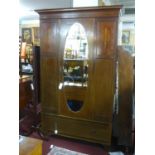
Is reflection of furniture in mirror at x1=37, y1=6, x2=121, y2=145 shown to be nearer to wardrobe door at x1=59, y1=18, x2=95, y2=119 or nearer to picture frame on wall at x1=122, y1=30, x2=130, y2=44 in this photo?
A: wardrobe door at x1=59, y1=18, x2=95, y2=119

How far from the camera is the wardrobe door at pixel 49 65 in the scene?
9.88 ft

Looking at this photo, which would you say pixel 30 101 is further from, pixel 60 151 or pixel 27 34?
pixel 27 34

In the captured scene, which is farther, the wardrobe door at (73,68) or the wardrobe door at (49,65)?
the wardrobe door at (49,65)

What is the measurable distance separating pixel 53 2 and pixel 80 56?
9.64ft

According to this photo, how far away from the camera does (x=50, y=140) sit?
3195mm

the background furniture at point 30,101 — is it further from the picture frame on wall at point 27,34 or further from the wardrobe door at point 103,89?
the picture frame on wall at point 27,34

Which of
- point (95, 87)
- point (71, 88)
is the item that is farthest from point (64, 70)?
point (95, 87)

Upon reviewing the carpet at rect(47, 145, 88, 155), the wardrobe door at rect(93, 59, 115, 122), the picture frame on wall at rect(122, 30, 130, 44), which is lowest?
the carpet at rect(47, 145, 88, 155)

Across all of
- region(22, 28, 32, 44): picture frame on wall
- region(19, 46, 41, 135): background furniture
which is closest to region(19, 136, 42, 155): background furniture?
region(19, 46, 41, 135): background furniture

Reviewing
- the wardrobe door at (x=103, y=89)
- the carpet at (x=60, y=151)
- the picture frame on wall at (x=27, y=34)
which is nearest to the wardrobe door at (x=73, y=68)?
A: the wardrobe door at (x=103, y=89)

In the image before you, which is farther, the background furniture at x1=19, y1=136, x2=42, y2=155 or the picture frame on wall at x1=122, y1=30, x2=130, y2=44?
the picture frame on wall at x1=122, y1=30, x2=130, y2=44

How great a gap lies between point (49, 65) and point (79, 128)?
1020mm

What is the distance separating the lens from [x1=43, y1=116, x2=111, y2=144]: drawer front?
9.45ft
